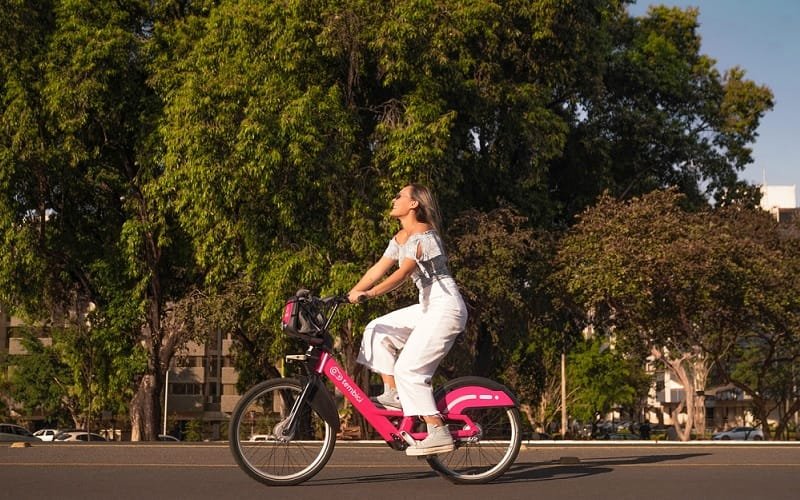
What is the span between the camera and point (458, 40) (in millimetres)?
23562

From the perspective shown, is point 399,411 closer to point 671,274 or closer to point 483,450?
point 483,450

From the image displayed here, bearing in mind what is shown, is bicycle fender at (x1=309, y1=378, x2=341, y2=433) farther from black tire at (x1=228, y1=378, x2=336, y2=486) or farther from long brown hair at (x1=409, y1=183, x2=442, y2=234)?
long brown hair at (x1=409, y1=183, x2=442, y2=234)

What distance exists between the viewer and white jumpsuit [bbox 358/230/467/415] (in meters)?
7.29

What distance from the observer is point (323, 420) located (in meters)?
7.37

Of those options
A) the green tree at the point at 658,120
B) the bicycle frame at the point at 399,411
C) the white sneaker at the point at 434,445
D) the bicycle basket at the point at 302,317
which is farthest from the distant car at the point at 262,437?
the green tree at the point at 658,120

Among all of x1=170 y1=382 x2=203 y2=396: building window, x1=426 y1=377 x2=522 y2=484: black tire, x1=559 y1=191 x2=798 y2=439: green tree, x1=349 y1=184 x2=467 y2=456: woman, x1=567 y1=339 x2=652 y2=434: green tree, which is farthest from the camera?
x1=170 y1=382 x2=203 y2=396: building window

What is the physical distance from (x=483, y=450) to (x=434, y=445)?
50cm

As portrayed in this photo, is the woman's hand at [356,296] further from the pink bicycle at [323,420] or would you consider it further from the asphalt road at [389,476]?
the asphalt road at [389,476]

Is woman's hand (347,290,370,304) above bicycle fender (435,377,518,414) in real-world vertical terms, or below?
above

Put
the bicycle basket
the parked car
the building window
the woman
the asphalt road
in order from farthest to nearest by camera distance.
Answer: the building window → the parked car → the woman → the bicycle basket → the asphalt road

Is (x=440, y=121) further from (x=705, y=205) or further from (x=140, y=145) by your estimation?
(x=705, y=205)

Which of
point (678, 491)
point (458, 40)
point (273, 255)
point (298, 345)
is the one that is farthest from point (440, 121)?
point (678, 491)

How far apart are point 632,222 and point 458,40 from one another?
18.3 ft

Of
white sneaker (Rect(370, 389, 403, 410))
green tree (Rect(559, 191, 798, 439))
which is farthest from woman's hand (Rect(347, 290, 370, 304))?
green tree (Rect(559, 191, 798, 439))
